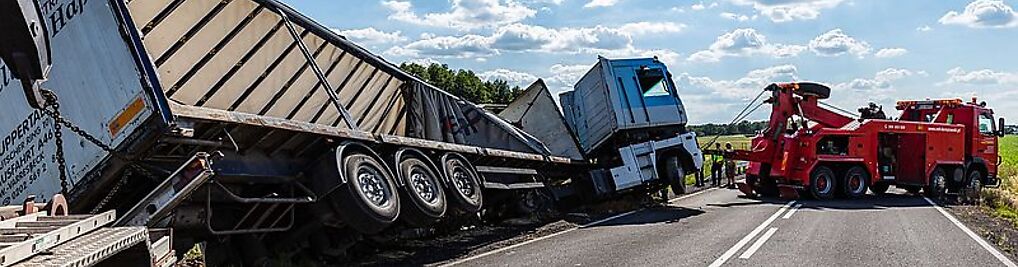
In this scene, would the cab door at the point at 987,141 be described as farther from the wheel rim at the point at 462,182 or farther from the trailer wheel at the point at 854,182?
the wheel rim at the point at 462,182

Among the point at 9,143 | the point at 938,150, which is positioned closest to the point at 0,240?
the point at 9,143

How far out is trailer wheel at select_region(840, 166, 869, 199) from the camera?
21.4m

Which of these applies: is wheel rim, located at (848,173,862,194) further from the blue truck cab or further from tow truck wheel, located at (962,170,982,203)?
the blue truck cab

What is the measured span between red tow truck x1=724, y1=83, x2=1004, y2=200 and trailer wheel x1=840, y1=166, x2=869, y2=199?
21 millimetres

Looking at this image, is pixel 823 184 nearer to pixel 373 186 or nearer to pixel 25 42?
pixel 373 186

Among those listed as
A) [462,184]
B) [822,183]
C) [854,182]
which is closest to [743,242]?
[462,184]

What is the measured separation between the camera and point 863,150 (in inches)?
845

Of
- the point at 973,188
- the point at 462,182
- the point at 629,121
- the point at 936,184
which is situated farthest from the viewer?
the point at 973,188

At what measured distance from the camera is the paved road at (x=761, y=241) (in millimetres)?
10648

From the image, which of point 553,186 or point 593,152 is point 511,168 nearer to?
point 553,186

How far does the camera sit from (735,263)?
1033 cm

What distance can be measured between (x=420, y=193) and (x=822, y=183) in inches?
501

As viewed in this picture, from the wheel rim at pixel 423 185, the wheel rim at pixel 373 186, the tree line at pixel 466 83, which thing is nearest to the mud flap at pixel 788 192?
the wheel rim at pixel 423 185

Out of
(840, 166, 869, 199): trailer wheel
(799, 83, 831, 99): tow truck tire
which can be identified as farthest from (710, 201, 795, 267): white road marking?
(799, 83, 831, 99): tow truck tire
